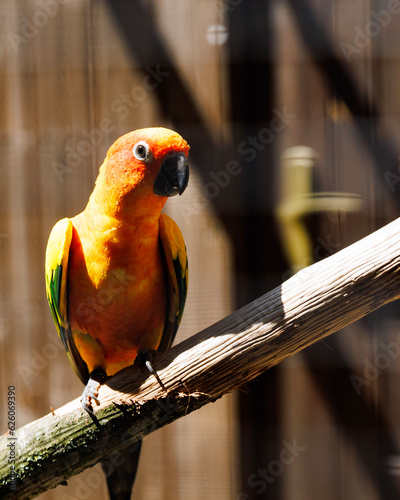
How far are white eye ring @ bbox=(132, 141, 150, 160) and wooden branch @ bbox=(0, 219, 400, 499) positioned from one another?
0.81 ft

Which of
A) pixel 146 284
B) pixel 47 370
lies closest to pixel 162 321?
pixel 146 284

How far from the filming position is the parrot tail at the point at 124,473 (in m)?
0.79

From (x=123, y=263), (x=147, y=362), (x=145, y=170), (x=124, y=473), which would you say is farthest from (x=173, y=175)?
(x=124, y=473)

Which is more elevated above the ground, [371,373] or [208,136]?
[208,136]

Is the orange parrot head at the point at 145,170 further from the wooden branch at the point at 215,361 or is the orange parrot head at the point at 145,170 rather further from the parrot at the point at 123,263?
the wooden branch at the point at 215,361

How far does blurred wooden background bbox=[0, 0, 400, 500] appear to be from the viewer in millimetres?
828

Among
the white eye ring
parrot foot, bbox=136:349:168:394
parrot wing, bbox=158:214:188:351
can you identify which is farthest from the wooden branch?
the white eye ring

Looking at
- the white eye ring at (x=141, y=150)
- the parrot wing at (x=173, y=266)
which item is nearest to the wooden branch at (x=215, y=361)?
the parrot wing at (x=173, y=266)

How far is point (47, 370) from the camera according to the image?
0.92 meters

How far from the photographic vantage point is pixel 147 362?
0.62 meters

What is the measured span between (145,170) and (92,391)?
332 mm

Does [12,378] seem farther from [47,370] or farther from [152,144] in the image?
[152,144]

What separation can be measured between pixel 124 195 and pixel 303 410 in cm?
58

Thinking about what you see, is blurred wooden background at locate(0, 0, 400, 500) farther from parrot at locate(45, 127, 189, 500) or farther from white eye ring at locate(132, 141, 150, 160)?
white eye ring at locate(132, 141, 150, 160)
